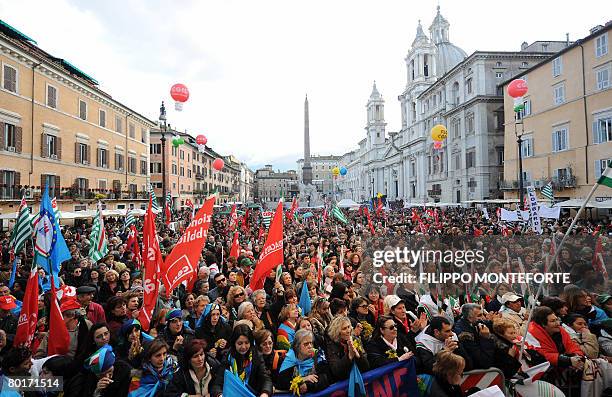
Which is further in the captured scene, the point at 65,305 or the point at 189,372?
the point at 65,305

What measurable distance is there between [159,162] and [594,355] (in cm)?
5147

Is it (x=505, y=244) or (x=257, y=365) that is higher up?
(x=505, y=244)

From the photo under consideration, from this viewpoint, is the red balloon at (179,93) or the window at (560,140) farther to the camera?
the window at (560,140)

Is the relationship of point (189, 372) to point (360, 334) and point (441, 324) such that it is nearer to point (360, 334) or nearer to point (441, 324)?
point (360, 334)

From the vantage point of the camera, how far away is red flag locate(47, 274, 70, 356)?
4.67m

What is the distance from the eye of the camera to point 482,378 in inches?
157

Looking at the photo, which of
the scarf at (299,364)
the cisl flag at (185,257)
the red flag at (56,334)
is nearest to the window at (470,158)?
the cisl flag at (185,257)

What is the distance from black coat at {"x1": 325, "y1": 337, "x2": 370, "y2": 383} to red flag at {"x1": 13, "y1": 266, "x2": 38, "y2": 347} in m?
3.82

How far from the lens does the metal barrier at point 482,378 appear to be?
3.98 meters

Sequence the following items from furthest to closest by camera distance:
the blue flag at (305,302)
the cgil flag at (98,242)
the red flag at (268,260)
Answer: the cgil flag at (98,242), the red flag at (268,260), the blue flag at (305,302)

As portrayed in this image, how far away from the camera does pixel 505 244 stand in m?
9.55

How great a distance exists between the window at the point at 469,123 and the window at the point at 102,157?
40201 millimetres

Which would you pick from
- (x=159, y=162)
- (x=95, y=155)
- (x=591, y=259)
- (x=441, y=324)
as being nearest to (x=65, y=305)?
(x=441, y=324)

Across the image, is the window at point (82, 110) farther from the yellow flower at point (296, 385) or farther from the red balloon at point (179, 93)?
the yellow flower at point (296, 385)
